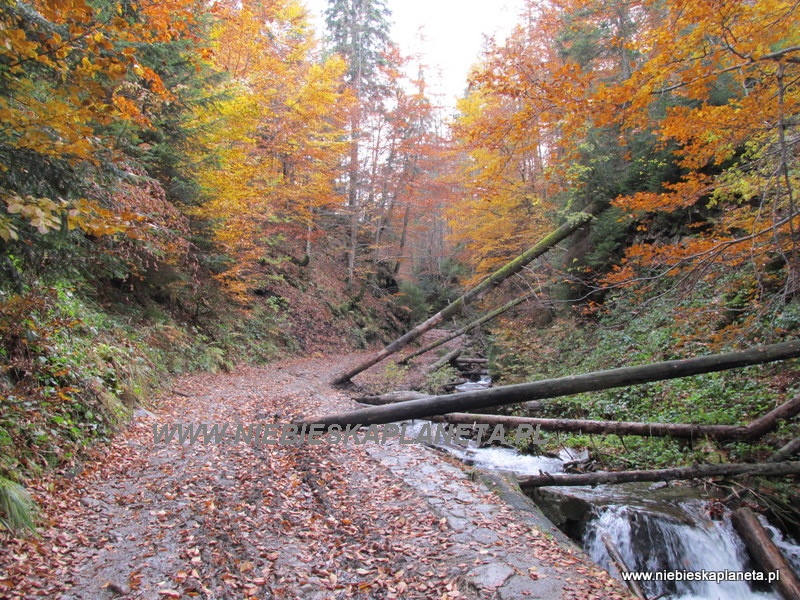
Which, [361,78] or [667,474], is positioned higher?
[361,78]

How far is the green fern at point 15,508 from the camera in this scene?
3.36m

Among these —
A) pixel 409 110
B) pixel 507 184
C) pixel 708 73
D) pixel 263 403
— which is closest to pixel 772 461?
pixel 708 73

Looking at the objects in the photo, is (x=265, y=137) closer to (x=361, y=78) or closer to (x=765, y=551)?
(x=361, y=78)

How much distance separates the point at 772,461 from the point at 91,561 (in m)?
7.86

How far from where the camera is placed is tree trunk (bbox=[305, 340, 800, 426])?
5.32 metres

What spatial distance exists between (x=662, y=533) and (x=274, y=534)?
4.75m

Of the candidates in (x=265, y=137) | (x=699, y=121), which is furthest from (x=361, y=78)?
(x=699, y=121)

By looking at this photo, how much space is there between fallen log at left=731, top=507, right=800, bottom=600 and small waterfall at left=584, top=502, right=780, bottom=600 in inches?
5.7

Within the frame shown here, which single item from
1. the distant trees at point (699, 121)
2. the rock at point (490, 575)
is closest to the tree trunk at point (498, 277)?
the distant trees at point (699, 121)

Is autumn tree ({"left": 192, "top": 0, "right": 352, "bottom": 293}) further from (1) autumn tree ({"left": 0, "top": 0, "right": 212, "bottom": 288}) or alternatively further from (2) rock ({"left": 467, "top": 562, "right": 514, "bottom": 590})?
(2) rock ({"left": 467, "top": 562, "right": 514, "bottom": 590})

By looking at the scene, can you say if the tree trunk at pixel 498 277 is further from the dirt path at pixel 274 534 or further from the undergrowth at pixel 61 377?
the dirt path at pixel 274 534

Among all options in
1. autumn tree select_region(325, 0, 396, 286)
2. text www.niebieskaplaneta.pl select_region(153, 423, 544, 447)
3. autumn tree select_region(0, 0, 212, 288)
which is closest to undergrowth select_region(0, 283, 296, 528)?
text www.niebieskaplaneta.pl select_region(153, 423, 544, 447)

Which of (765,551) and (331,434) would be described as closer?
(765,551)

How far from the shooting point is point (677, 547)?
5.23 meters
